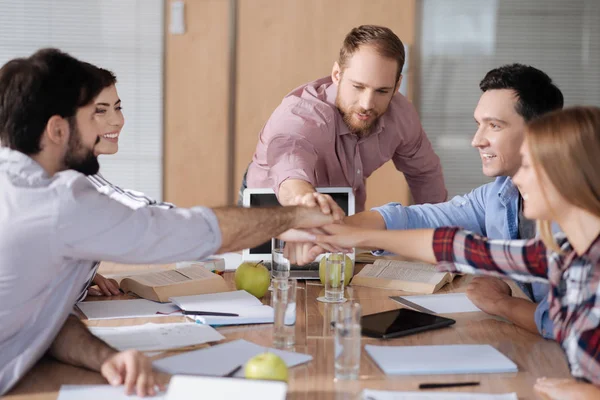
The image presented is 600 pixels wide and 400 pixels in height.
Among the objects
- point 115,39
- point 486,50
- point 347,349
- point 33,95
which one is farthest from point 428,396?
point 115,39

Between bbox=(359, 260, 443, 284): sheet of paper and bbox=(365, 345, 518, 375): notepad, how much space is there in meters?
0.63

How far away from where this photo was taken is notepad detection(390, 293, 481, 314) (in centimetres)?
196

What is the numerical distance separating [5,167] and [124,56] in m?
3.14

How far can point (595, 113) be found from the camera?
4.50 ft

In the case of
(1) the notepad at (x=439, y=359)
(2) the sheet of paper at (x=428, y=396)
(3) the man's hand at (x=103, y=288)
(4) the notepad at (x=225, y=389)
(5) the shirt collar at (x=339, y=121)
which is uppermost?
(5) the shirt collar at (x=339, y=121)

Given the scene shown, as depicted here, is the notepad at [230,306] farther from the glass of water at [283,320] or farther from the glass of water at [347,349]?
the glass of water at [347,349]

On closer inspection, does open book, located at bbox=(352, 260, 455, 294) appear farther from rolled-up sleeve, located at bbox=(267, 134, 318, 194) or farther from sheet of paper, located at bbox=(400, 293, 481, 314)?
rolled-up sleeve, located at bbox=(267, 134, 318, 194)

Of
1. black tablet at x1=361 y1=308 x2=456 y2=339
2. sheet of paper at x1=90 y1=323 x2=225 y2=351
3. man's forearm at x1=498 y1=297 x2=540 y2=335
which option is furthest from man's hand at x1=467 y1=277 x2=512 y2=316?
sheet of paper at x1=90 y1=323 x2=225 y2=351

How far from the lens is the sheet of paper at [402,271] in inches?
88.9

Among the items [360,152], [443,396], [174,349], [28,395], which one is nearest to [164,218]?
[174,349]

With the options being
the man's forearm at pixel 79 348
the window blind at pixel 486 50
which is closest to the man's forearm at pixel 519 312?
the man's forearm at pixel 79 348

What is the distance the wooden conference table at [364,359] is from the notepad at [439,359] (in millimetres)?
17

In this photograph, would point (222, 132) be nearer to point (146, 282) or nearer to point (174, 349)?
point (146, 282)

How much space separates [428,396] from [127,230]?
0.64m
